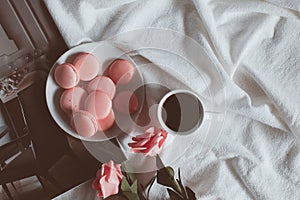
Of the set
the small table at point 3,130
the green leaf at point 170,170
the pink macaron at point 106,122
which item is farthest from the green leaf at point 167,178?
the small table at point 3,130

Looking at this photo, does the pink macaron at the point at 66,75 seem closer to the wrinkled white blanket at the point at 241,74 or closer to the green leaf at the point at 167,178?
the wrinkled white blanket at the point at 241,74

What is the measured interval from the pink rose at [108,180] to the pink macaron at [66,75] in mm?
130

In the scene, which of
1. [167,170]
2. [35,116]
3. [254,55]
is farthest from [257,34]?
[35,116]

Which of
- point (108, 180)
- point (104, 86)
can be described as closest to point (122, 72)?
point (104, 86)

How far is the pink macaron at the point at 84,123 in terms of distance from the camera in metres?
0.78

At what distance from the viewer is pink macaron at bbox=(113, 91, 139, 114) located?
0.79m

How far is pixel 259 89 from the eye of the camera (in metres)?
0.82

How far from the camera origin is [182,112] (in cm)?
78

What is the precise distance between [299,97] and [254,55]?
0.09 metres

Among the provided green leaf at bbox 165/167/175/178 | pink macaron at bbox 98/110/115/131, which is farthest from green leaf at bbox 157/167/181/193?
pink macaron at bbox 98/110/115/131

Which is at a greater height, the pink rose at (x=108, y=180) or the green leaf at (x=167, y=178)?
the pink rose at (x=108, y=180)

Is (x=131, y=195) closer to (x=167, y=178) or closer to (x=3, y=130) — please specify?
(x=167, y=178)

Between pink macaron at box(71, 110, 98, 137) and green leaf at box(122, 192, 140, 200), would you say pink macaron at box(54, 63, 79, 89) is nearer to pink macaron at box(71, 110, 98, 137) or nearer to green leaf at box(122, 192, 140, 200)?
pink macaron at box(71, 110, 98, 137)

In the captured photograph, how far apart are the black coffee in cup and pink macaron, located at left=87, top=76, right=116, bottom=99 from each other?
78mm
